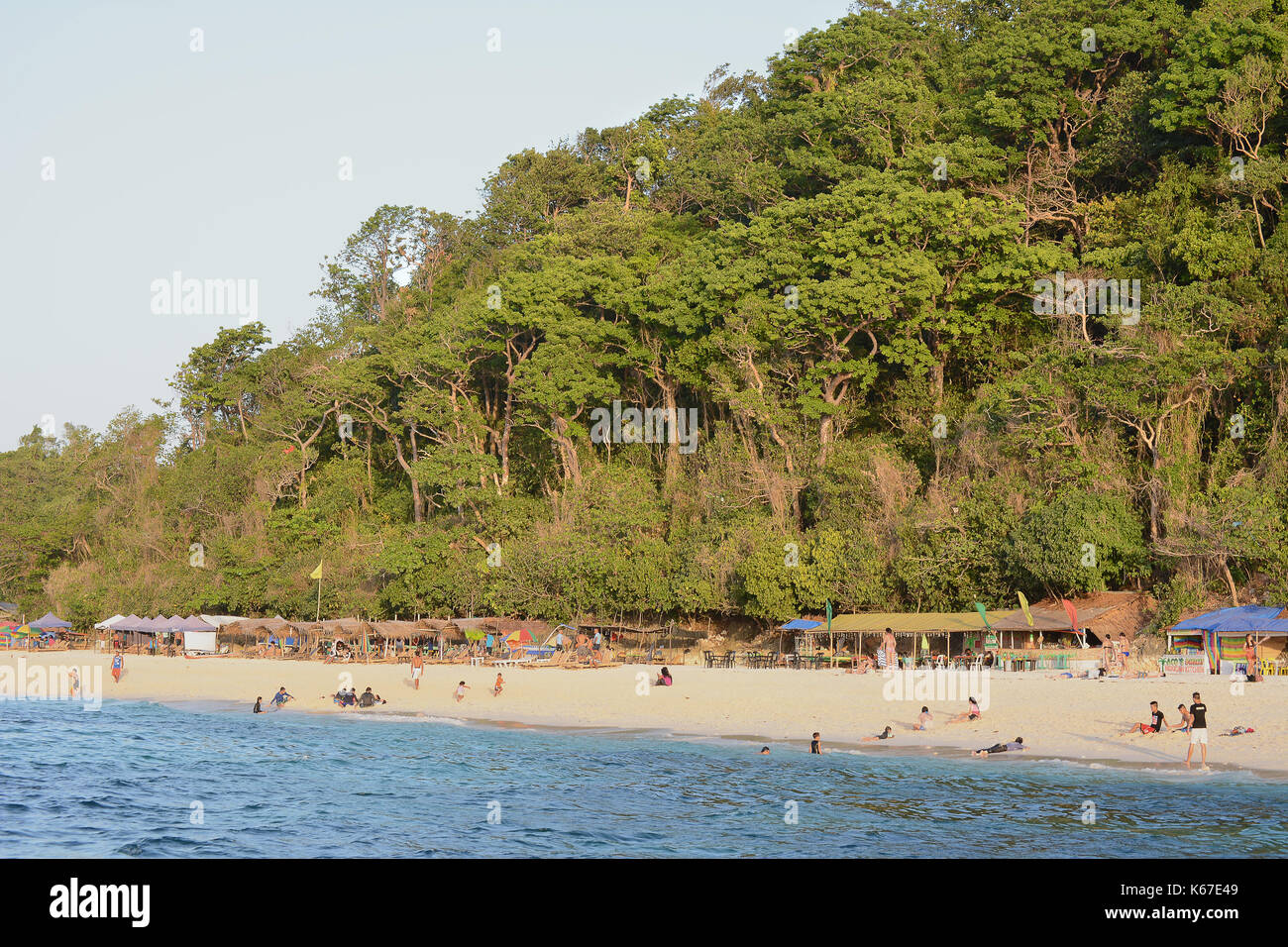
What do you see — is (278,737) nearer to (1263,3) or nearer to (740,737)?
(740,737)

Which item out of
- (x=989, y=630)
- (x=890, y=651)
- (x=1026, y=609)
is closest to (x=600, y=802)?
(x=890, y=651)

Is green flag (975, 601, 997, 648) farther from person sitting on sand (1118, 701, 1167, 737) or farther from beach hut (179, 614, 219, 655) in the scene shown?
beach hut (179, 614, 219, 655)

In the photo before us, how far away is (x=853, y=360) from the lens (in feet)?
148

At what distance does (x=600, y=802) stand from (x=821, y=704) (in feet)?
33.9

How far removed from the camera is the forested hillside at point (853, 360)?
35528mm

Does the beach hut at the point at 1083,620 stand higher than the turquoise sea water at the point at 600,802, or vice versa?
the beach hut at the point at 1083,620

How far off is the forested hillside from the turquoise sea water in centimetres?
1478

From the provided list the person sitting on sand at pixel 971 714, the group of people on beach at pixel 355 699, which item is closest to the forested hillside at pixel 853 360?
the person sitting on sand at pixel 971 714

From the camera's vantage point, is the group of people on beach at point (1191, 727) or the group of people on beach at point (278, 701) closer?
the group of people on beach at point (1191, 727)

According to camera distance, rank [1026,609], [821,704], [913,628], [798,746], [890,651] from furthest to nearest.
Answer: [913,628], [890,651], [1026,609], [821,704], [798,746]

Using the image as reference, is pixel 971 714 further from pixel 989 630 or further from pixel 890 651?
pixel 989 630

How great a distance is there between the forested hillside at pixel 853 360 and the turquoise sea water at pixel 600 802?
14779mm

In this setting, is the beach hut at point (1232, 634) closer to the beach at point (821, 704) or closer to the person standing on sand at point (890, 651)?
the beach at point (821, 704)
